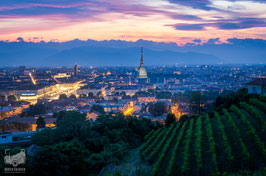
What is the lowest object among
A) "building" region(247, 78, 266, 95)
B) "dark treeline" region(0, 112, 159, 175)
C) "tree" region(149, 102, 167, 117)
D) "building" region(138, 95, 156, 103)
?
"building" region(138, 95, 156, 103)

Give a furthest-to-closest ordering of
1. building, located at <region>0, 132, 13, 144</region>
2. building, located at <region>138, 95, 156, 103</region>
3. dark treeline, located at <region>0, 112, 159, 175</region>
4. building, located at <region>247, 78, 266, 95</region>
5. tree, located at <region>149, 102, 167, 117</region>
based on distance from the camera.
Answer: building, located at <region>138, 95, 156, 103</region>
tree, located at <region>149, 102, 167, 117</region>
building, located at <region>247, 78, 266, 95</region>
building, located at <region>0, 132, 13, 144</region>
dark treeline, located at <region>0, 112, 159, 175</region>

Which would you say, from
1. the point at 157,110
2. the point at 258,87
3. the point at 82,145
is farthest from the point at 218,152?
the point at 157,110

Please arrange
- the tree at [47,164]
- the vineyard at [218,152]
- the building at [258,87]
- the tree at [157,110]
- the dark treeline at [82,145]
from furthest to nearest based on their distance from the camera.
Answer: the tree at [157,110] → the building at [258,87] → the dark treeline at [82,145] → the tree at [47,164] → the vineyard at [218,152]

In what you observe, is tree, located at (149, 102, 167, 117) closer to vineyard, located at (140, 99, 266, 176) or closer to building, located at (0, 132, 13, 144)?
building, located at (0, 132, 13, 144)

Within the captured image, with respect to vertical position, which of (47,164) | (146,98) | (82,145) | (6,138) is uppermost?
(47,164)

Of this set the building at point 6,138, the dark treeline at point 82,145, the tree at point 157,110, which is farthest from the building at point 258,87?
the building at point 6,138

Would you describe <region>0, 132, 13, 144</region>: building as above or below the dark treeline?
below

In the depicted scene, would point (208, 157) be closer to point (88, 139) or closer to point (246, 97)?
point (88, 139)

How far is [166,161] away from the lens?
373 inches

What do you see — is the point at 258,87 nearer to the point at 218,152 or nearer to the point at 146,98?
the point at 218,152

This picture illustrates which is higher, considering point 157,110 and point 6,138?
point 6,138

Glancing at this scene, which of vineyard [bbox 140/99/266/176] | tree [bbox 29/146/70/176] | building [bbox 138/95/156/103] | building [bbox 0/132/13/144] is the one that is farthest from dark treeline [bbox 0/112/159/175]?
building [bbox 138/95/156/103]

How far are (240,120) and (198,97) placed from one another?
1263 centimetres

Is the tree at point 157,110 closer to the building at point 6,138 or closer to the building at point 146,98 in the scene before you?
the building at point 6,138
